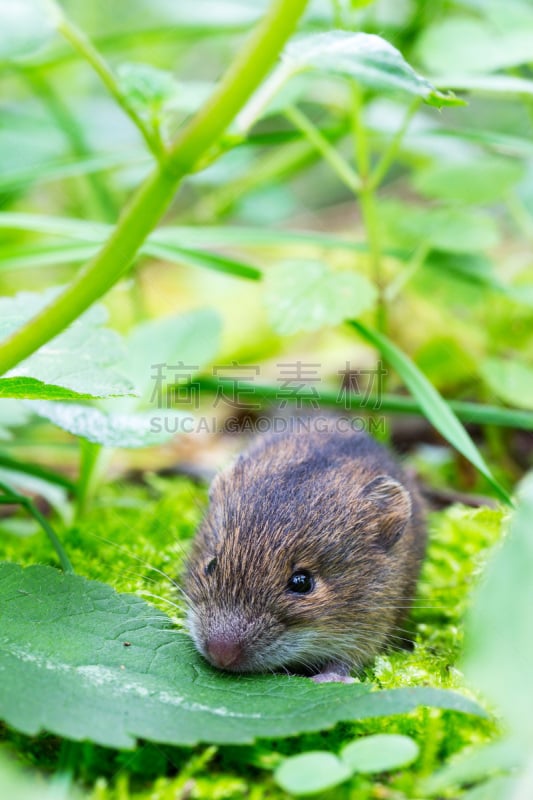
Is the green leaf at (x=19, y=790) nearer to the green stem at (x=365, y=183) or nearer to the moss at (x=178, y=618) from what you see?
the moss at (x=178, y=618)

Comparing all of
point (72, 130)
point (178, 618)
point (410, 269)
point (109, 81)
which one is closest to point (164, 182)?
point (109, 81)

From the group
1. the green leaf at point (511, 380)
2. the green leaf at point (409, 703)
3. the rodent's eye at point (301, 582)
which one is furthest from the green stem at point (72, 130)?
the green leaf at point (409, 703)

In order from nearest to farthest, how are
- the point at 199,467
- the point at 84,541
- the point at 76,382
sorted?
the point at 76,382 → the point at 84,541 → the point at 199,467

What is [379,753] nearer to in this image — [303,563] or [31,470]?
[303,563]

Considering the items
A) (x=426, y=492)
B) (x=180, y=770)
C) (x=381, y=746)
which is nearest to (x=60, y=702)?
(x=180, y=770)

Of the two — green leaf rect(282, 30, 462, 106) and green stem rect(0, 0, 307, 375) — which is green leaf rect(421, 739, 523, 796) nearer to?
green stem rect(0, 0, 307, 375)

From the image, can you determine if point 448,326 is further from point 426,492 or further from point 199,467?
point 199,467
